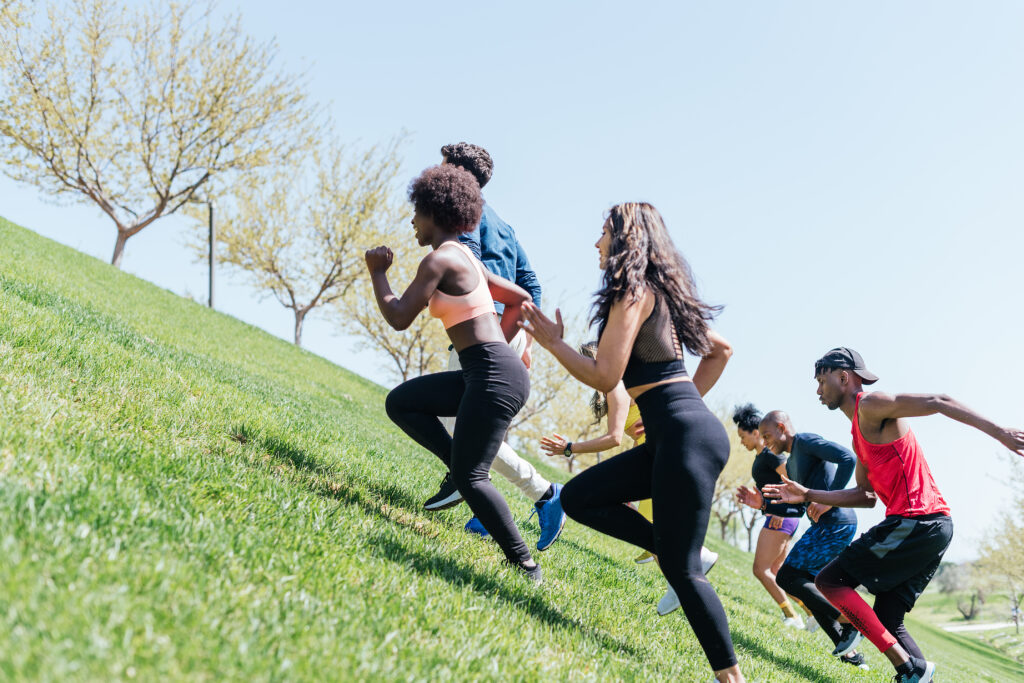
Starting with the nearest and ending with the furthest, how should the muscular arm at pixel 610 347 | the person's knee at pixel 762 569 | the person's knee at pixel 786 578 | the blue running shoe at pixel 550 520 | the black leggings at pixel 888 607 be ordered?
the muscular arm at pixel 610 347 < the blue running shoe at pixel 550 520 < the black leggings at pixel 888 607 < the person's knee at pixel 786 578 < the person's knee at pixel 762 569

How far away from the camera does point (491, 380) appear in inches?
156

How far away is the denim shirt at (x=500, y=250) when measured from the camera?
537cm

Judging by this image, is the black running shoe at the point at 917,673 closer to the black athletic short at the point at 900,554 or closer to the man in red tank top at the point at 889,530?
the man in red tank top at the point at 889,530

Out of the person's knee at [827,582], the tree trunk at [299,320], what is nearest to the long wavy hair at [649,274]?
the person's knee at [827,582]

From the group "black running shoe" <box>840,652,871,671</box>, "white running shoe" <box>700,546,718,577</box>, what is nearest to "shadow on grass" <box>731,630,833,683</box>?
"black running shoe" <box>840,652,871,671</box>

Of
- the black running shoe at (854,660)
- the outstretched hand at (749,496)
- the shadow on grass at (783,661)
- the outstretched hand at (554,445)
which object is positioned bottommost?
the shadow on grass at (783,661)

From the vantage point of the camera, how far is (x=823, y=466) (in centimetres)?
722

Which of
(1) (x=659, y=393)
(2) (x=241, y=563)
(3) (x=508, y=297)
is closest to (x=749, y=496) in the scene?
(1) (x=659, y=393)

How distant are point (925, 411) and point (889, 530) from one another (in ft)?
3.57

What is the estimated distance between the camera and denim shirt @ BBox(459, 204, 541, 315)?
5365mm

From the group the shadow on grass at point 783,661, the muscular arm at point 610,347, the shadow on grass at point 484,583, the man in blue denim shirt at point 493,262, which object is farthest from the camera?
the shadow on grass at point 783,661

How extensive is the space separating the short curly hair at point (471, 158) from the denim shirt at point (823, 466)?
4232mm

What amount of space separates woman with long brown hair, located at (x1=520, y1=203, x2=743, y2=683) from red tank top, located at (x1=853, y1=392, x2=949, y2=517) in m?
1.96

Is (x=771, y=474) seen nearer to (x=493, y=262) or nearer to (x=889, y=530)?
(x=889, y=530)
